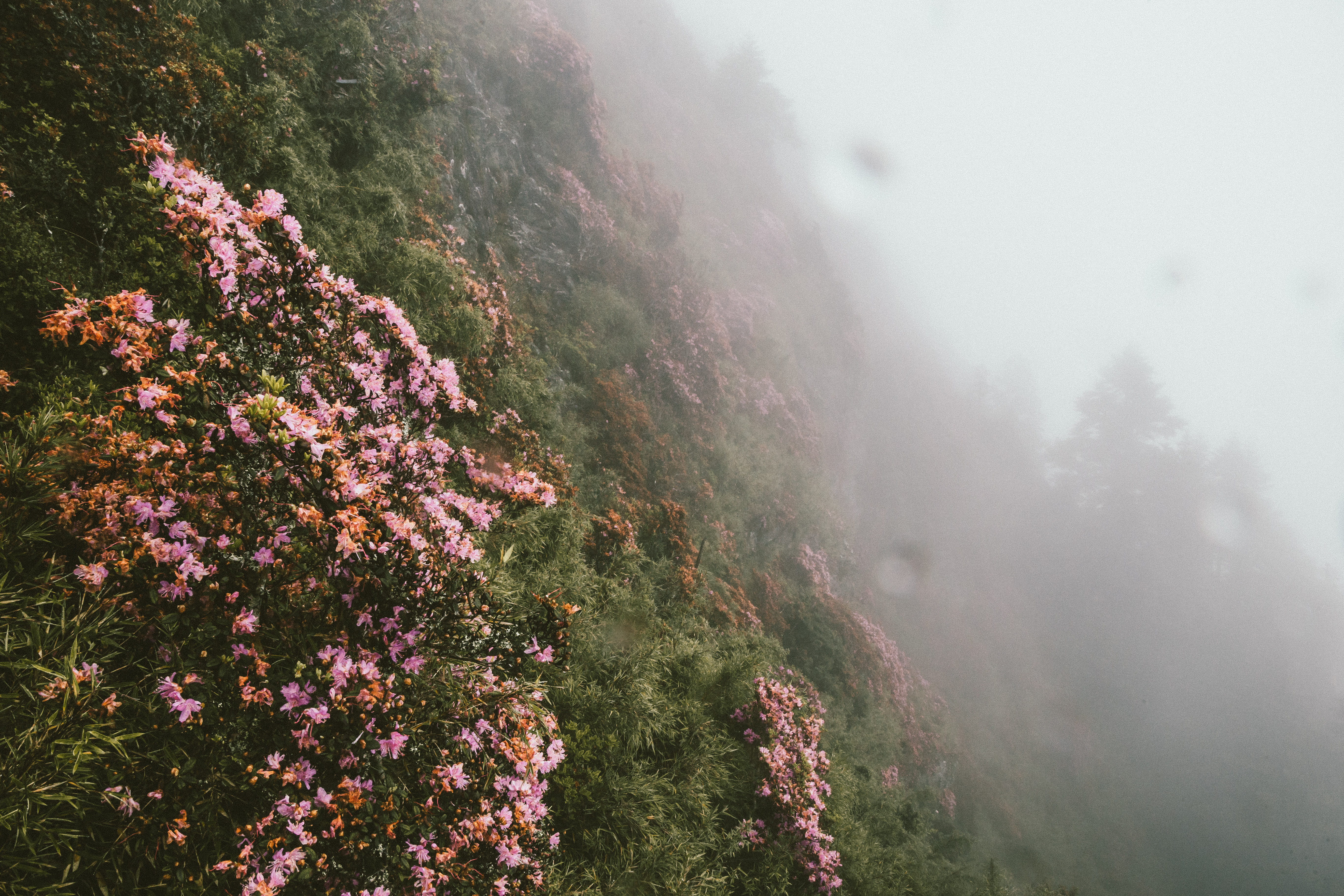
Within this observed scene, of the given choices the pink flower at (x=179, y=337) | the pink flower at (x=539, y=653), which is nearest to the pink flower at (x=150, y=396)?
the pink flower at (x=179, y=337)

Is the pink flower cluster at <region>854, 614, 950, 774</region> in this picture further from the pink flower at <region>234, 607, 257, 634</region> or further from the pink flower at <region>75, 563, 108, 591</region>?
the pink flower at <region>75, 563, 108, 591</region>

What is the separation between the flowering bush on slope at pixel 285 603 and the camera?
2.51 metres

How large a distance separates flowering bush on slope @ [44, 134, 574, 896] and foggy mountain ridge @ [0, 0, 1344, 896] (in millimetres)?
80

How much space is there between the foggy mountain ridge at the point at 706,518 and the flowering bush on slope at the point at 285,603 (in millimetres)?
80

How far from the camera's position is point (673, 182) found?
2972cm

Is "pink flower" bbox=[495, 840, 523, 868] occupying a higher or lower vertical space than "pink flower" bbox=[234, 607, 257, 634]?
lower

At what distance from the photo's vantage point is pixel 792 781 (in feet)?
21.3

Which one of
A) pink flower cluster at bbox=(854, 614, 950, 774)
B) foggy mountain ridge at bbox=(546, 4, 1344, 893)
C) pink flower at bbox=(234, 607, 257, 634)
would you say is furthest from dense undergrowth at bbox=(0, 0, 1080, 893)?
foggy mountain ridge at bbox=(546, 4, 1344, 893)

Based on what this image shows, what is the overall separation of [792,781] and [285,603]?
19.6ft

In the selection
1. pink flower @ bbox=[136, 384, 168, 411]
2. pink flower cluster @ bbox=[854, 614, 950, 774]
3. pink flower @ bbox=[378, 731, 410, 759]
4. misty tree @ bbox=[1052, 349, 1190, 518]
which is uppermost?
misty tree @ bbox=[1052, 349, 1190, 518]

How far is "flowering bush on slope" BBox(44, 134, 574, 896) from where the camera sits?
2.51 m

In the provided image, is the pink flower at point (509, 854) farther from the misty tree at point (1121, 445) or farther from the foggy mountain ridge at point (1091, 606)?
the misty tree at point (1121, 445)

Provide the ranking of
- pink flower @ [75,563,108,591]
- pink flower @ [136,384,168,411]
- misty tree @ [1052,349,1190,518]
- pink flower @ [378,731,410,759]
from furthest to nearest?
1. misty tree @ [1052,349,1190,518]
2. pink flower @ [378,731,410,759]
3. pink flower @ [136,384,168,411]
4. pink flower @ [75,563,108,591]

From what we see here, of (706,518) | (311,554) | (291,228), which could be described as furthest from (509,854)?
(706,518)
